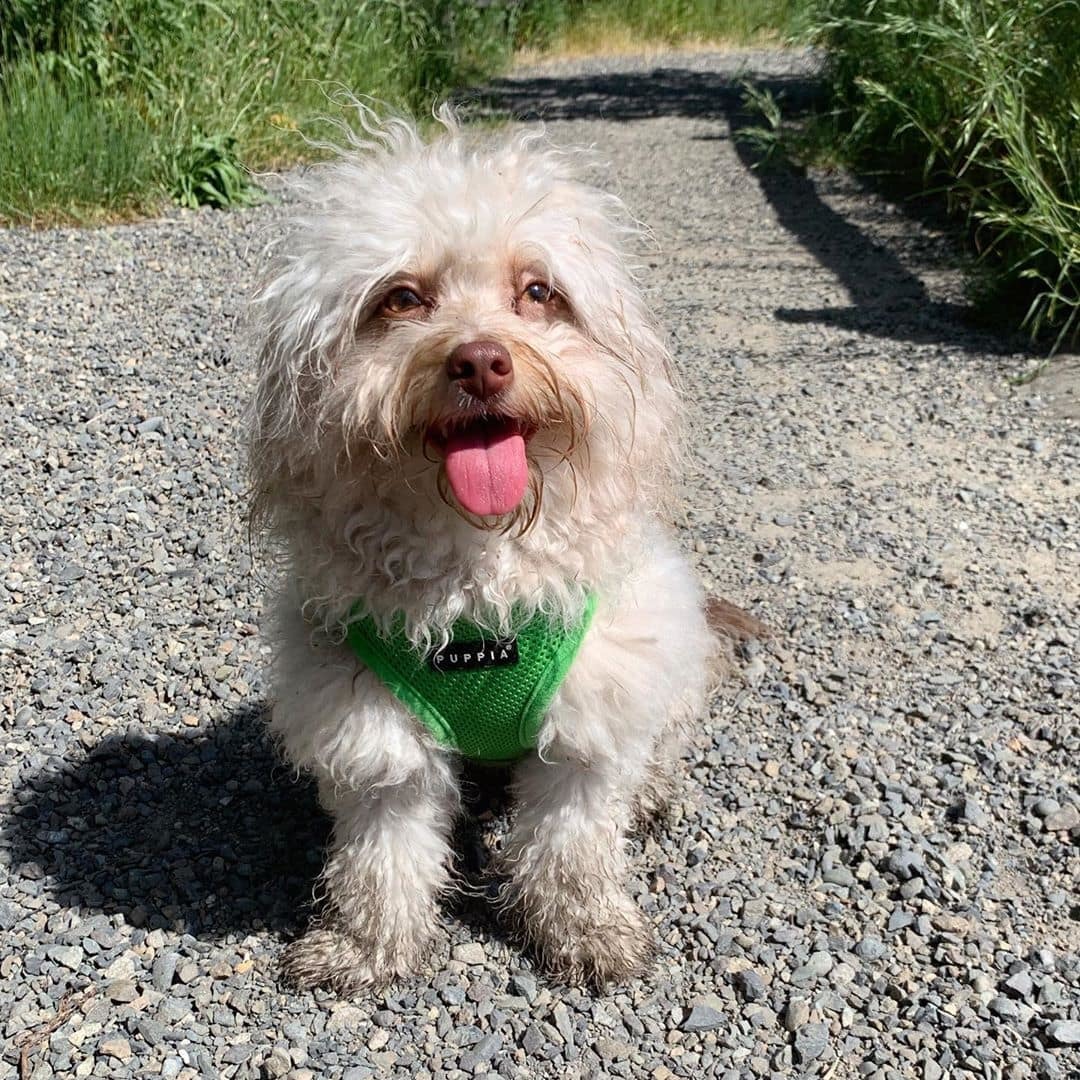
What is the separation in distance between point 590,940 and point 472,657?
2.41ft

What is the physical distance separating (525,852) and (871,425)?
Answer: 3219 millimetres

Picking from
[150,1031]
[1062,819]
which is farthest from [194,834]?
[1062,819]

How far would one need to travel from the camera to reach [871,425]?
5.39 m

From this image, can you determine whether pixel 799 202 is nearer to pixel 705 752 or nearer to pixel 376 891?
pixel 705 752

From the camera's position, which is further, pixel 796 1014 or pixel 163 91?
pixel 163 91

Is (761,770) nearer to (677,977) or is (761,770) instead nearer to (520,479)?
(677,977)

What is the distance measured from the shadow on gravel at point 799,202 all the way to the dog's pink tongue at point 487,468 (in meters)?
4.49

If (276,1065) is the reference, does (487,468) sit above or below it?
above

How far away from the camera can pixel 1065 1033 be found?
8.22 ft

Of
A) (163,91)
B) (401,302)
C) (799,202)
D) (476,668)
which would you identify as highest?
(401,302)

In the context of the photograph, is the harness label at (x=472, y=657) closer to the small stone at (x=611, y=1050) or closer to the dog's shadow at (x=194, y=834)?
Answer: the dog's shadow at (x=194, y=834)

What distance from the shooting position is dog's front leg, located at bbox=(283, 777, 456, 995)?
270cm

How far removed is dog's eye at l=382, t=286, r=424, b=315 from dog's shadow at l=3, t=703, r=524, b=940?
1419 mm

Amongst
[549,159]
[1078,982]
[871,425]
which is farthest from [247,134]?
[1078,982]
